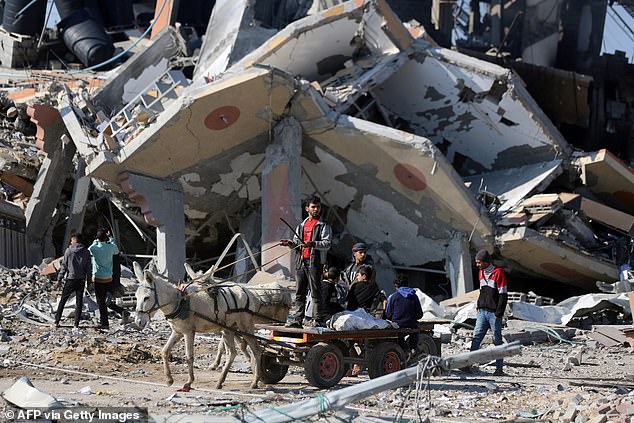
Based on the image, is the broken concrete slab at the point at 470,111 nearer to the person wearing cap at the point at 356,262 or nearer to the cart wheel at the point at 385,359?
the person wearing cap at the point at 356,262

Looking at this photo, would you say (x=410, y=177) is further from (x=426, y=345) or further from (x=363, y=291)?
(x=363, y=291)

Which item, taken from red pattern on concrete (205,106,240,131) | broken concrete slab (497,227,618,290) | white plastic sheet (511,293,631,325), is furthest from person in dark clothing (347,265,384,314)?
broken concrete slab (497,227,618,290)

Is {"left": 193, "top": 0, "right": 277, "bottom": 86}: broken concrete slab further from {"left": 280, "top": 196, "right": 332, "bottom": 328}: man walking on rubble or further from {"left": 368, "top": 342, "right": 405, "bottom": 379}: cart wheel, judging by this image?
{"left": 368, "top": 342, "right": 405, "bottom": 379}: cart wheel

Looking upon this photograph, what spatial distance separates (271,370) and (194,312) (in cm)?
108

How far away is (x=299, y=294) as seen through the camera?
451 inches

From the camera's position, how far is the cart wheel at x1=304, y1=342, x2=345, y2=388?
10805 millimetres

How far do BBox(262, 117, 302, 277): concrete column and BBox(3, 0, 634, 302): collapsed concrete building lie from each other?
3cm

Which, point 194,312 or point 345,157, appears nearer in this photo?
point 194,312

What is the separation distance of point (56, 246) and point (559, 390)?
1597 cm

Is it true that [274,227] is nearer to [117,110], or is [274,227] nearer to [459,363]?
[117,110]

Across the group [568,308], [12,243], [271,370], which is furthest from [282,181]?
[271,370]

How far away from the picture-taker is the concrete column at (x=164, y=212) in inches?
799

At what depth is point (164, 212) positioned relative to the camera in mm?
20656

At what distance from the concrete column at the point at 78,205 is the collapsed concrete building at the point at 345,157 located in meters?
0.03
